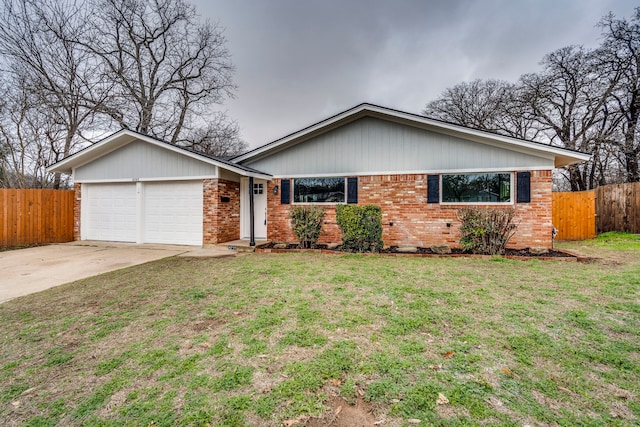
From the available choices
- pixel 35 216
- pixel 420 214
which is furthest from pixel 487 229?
pixel 35 216

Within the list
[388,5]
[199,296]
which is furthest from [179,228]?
[388,5]

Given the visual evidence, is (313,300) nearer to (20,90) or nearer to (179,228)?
(179,228)

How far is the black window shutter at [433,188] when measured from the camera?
329 inches

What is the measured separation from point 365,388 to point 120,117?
17.9 m

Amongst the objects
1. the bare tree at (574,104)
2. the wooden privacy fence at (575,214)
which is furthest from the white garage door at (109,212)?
the bare tree at (574,104)

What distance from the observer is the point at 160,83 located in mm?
17594

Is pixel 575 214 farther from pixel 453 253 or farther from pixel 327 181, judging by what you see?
pixel 327 181

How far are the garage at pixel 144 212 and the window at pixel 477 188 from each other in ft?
26.3

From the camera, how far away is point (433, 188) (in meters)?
8.38

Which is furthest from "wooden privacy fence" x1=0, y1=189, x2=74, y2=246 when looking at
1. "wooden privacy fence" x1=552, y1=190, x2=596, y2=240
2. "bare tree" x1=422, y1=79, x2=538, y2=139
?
"bare tree" x1=422, y1=79, x2=538, y2=139

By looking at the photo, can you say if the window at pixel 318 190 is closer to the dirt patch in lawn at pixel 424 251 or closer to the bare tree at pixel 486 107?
the dirt patch in lawn at pixel 424 251

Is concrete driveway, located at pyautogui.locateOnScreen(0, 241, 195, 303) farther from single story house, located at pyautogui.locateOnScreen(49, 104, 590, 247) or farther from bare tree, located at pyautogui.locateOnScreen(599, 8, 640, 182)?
bare tree, located at pyautogui.locateOnScreen(599, 8, 640, 182)

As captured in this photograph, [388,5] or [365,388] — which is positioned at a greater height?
[388,5]

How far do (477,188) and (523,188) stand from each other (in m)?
1.15
